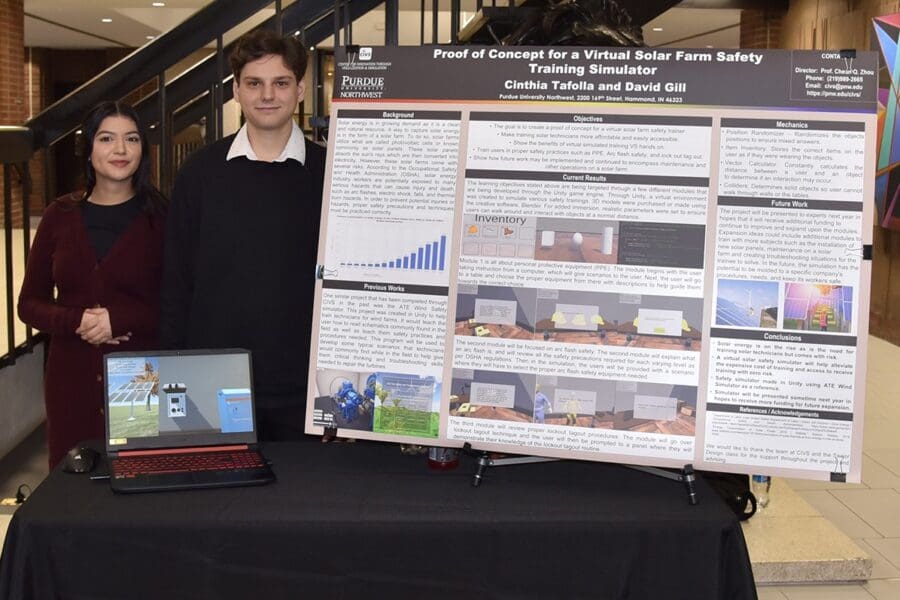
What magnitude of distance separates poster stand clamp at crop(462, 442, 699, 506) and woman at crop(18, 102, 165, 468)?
3.83 ft

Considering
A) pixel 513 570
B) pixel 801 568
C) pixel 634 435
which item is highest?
pixel 634 435

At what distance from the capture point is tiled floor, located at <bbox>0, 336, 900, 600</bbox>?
3.19 meters

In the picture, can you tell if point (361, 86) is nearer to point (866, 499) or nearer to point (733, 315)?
point (733, 315)

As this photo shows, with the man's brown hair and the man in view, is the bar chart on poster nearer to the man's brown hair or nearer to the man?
the man

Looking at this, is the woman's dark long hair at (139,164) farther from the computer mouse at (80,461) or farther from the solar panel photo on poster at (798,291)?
the solar panel photo on poster at (798,291)

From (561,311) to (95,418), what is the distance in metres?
1.53

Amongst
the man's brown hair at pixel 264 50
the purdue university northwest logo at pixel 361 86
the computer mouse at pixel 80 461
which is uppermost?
the man's brown hair at pixel 264 50

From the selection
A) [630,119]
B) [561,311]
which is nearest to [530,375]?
[561,311]

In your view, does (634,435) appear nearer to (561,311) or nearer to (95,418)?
(561,311)

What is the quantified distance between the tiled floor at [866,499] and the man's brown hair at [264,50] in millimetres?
1957

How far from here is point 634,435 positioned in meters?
1.98

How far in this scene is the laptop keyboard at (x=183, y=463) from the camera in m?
1.97

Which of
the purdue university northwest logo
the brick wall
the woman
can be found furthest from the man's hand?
the brick wall

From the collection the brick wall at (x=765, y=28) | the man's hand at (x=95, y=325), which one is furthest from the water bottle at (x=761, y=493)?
the brick wall at (x=765, y=28)
